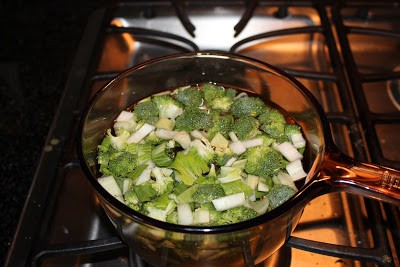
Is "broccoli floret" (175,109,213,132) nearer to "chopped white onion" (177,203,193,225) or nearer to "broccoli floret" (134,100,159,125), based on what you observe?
"broccoli floret" (134,100,159,125)

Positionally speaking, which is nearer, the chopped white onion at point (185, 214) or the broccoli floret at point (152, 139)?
the chopped white onion at point (185, 214)

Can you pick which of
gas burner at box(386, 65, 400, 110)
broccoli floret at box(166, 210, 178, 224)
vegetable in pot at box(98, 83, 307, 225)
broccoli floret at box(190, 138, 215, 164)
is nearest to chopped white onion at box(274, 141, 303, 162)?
vegetable in pot at box(98, 83, 307, 225)

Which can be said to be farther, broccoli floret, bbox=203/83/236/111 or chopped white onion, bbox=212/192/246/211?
broccoli floret, bbox=203/83/236/111

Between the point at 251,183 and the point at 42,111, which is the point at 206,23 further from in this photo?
the point at 251,183

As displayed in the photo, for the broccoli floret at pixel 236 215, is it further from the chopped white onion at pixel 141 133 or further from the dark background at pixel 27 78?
the dark background at pixel 27 78

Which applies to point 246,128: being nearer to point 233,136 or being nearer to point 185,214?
point 233,136

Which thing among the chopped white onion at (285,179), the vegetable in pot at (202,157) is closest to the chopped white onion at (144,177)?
the vegetable in pot at (202,157)
